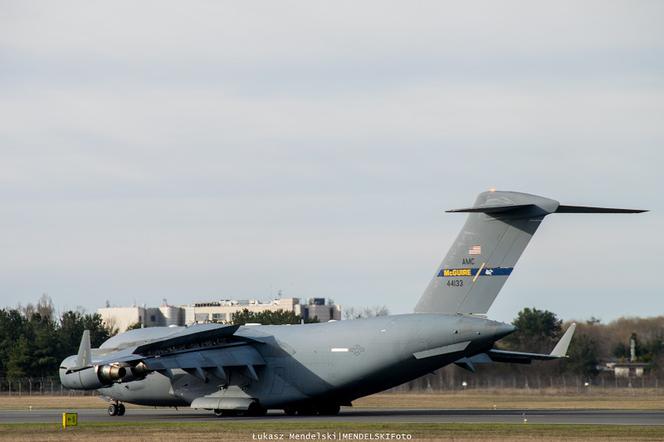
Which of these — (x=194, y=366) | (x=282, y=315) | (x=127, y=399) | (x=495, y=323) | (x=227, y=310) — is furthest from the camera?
(x=227, y=310)

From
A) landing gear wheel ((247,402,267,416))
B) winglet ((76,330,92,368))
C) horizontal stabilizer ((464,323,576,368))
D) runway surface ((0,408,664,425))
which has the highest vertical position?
winglet ((76,330,92,368))

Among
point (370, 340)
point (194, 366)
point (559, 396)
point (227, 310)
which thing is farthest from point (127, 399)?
point (227, 310)

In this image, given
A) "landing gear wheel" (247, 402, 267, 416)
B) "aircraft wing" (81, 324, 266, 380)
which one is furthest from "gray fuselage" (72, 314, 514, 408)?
"aircraft wing" (81, 324, 266, 380)

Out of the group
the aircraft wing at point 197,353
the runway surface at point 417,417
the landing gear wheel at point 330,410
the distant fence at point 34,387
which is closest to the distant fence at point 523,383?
the runway surface at point 417,417

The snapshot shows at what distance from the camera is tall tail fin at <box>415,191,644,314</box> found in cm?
3625

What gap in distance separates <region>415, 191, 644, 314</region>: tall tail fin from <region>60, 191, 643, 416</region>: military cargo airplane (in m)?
0.03

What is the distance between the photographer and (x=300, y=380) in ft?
131

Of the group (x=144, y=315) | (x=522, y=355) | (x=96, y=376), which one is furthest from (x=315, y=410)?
(x=144, y=315)

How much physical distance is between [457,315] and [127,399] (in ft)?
43.7

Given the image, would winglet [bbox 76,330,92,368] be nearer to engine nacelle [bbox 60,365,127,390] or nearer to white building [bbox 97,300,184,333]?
engine nacelle [bbox 60,365,127,390]

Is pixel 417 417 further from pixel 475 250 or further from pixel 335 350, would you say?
pixel 475 250

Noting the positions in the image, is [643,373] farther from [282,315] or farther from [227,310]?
[227,310]

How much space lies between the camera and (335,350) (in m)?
39.1

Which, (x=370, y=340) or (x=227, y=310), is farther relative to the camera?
(x=227, y=310)
